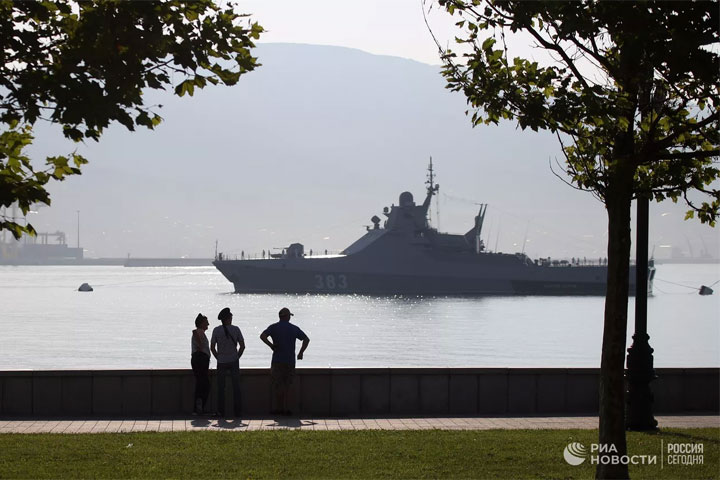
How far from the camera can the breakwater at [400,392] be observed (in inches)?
536

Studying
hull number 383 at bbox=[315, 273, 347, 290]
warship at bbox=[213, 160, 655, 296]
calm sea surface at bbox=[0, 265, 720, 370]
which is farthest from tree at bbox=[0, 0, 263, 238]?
hull number 383 at bbox=[315, 273, 347, 290]

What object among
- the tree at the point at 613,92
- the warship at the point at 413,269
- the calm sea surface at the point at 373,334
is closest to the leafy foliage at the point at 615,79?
the tree at the point at 613,92

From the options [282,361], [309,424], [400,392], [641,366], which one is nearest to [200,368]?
[282,361]

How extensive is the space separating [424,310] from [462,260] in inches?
992

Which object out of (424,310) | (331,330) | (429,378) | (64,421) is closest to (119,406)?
(64,421)

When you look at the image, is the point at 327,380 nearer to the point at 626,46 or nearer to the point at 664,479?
the point at 664,479

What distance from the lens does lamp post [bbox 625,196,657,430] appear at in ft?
40.1

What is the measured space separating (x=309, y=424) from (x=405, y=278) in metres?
95.4

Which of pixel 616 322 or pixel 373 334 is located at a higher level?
pixel 616 322

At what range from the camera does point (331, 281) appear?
111 meters

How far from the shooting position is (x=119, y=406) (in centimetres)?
1361

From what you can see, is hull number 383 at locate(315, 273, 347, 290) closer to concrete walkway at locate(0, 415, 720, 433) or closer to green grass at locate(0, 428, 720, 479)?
concrete walkway at locate(0, 415, 720, 433)

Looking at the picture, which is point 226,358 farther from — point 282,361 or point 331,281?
point 331,281

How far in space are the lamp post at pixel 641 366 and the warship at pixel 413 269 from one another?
9323 cm
